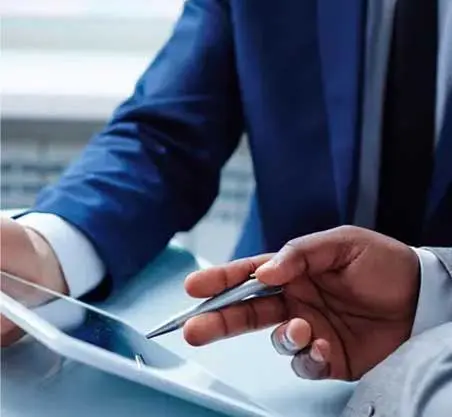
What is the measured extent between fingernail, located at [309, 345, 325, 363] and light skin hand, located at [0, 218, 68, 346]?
0.19 metres

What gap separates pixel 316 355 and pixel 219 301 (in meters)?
0.06

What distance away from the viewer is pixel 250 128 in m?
0.94

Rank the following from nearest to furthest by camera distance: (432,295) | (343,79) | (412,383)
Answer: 1. (412,383)
2. (432,295)
3. (343,79)

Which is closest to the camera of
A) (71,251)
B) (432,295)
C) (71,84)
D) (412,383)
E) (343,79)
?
(412,383)

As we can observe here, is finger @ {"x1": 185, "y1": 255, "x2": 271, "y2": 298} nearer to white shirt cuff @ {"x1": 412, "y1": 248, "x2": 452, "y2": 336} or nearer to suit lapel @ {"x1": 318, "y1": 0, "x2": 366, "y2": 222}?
white shirt cuff @ {"x1": 412, "y1": 248, "x2": 452, "y2": 336}

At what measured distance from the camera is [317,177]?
0.91 metres

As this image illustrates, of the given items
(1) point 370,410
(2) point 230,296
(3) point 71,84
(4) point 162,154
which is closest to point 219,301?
(2) point 230,296

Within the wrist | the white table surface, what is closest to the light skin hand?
the wrist

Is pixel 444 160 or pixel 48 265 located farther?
pixel 444 160

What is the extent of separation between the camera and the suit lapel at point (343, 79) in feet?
2.83

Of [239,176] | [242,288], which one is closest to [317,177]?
[242,288]

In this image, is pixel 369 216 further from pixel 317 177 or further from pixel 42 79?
pixel 42 79

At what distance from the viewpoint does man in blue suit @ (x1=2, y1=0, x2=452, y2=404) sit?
2.77ft

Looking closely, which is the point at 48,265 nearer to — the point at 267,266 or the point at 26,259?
the point at 26,259
